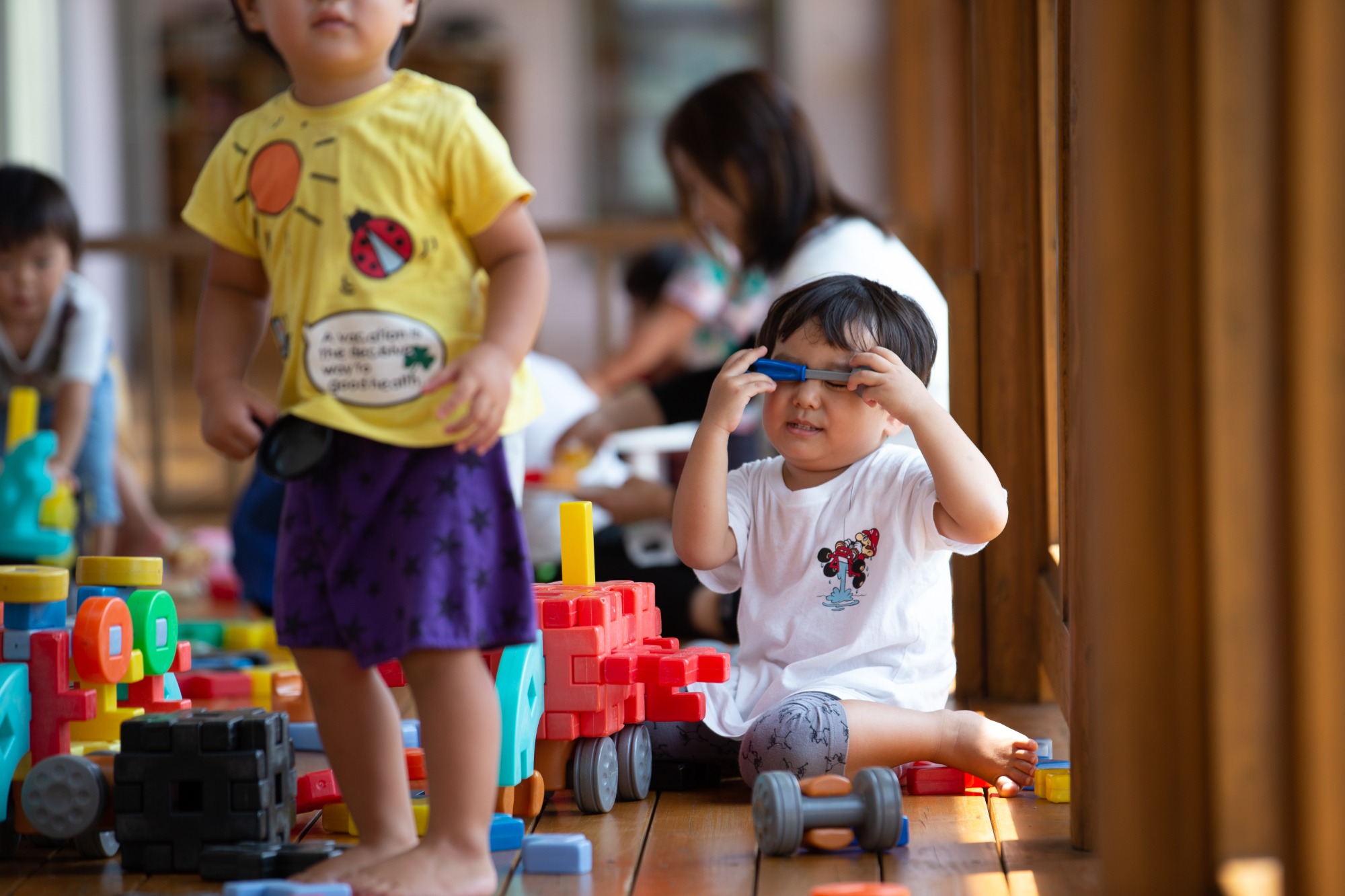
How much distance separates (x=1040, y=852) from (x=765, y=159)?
1.26m

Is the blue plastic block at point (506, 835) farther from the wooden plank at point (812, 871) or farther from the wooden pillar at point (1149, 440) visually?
the wooden pillar at point (1149, 440)

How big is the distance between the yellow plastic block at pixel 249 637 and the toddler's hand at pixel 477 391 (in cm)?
159

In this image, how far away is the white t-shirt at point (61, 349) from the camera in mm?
2994

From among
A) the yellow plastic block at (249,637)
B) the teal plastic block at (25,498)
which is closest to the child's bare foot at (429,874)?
the yellow plastic block at (249,637)

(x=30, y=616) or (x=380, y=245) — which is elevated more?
(x=380, y=245)

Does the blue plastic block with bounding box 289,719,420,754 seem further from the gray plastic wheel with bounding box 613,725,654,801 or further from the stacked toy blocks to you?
the stacked toy blocks

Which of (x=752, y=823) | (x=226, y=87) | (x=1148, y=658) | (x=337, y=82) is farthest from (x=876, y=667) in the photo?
(x=226, y=87)

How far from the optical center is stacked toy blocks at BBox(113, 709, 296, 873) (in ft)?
4.20

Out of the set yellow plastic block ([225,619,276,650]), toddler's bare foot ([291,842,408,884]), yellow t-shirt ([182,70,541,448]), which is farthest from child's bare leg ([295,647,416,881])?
yellow plastic block ([225,619,276,650])

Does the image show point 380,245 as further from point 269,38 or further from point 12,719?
point 12,719

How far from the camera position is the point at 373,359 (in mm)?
1148

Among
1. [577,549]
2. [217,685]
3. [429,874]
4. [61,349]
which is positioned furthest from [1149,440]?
[61,349]

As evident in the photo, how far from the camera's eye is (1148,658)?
1.07 metres

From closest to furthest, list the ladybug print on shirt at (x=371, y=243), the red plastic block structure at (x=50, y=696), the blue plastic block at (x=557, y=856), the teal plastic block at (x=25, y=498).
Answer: the ladybug print on shirt at (x=371, y=243) < the blue plastic block at (x=557, y=856) < the red plastic block structure at (x=50, y=696) < the teal plastic block at (x=25, y=498)
